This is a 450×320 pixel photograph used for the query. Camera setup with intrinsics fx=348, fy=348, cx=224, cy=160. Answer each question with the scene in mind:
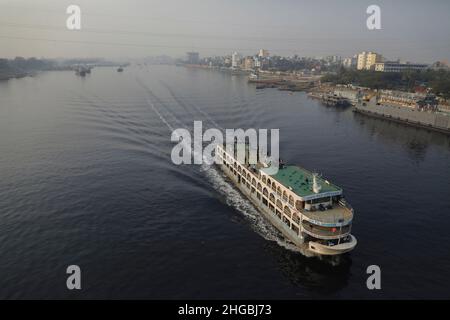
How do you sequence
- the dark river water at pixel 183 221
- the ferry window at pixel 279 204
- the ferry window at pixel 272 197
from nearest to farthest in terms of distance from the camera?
the dark river water at pixel 183 221 → the ferry window at pixel 279 204 → the ferry window at pixel 272 197

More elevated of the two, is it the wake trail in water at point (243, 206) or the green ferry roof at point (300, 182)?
the green ferry roof at point (300, 182)

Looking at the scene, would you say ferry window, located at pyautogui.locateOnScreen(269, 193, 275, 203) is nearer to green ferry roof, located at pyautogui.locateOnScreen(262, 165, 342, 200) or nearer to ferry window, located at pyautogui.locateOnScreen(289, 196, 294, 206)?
green ferry roof, located at pyautogui.locateOnScreen(262, 165, 342, 200)

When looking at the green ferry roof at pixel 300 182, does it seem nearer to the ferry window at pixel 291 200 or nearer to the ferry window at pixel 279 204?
the ferry window at pixel 291 200

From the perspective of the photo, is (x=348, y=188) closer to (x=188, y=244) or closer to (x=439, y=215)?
(x=439, y=215)

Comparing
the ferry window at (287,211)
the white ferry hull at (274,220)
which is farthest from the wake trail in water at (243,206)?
the ferry window at (287,211)

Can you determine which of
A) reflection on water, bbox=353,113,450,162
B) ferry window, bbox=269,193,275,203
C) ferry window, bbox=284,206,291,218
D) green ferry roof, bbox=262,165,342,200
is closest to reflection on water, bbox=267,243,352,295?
ferry window, bbox=284,206,291,218

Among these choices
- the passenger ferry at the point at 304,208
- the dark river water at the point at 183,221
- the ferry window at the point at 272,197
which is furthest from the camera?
the ferry window at the point at 272,197

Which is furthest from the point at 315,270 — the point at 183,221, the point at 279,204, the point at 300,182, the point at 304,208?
the point at 183,221
